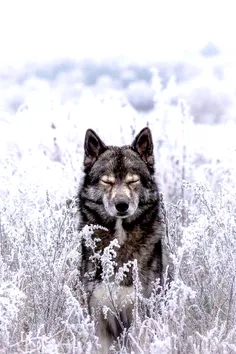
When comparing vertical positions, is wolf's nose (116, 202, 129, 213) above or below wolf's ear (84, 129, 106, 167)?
below

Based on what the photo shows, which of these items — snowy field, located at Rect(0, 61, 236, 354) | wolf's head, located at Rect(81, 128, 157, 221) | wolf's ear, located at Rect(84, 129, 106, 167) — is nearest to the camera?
snowy field, located at Rect(0, 61, 236, 354)

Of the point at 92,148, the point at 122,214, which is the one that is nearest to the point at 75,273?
the point at 122,214

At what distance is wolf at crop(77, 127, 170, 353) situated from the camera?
442 cm

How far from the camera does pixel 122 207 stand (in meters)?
4.49

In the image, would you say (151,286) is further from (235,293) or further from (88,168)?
(88,168)

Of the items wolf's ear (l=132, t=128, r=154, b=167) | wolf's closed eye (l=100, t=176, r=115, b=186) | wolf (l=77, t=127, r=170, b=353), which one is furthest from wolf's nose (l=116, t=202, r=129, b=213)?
wolf's ear (l=132, t=128, r=154, b=167)

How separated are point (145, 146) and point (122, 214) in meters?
0.68

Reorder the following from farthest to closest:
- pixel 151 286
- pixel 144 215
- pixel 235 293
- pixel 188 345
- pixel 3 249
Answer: pixel 3 249 < pixel 144 215 < pixel 151 286 < pixel 235 293 < pixel 188 345

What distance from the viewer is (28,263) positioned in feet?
14.6

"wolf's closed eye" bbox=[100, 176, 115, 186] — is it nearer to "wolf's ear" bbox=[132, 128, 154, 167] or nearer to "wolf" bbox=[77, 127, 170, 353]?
"wolf" bbox=[77, 127, 170, 353]

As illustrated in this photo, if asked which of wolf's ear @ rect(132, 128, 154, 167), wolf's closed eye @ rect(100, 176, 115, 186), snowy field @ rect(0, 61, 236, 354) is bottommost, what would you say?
snowy field @ rect(0, 61, 236, 354)

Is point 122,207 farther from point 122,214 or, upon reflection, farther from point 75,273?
point 75,273

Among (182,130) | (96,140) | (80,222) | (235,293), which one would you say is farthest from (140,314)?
(182,130)

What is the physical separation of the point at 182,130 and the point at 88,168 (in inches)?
152
